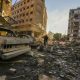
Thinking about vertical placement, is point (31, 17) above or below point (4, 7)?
above

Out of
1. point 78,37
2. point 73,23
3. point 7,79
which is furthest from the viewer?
point 73,23

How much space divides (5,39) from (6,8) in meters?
17.0

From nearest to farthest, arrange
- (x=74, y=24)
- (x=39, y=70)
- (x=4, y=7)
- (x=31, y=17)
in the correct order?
(x=39, y=70)
(x=4, y=7)
(x=31, y=17)
(x=74, y=24)

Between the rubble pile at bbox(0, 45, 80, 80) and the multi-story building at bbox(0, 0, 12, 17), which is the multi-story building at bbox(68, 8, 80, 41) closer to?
the multi-story building at bbox(0, 0, 12, 17)

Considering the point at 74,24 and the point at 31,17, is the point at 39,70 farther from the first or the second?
the point at 74,24

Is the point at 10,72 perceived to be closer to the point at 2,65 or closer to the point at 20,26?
the point at 2,65

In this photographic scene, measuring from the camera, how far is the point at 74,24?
273ft

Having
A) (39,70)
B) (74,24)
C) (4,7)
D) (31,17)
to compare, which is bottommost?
(39,70)

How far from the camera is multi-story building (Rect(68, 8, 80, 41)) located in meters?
79.4

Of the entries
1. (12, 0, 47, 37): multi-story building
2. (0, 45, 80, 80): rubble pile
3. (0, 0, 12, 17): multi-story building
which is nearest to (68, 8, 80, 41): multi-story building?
(12, 0, 47, 37): multi-story building

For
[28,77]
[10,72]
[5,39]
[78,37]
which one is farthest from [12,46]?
[78,37]

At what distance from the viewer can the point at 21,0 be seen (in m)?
63.5

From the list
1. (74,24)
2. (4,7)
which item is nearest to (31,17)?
(4,7)

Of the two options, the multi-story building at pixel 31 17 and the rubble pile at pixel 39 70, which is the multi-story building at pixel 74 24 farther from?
the rubble pile at pixel 39 70
